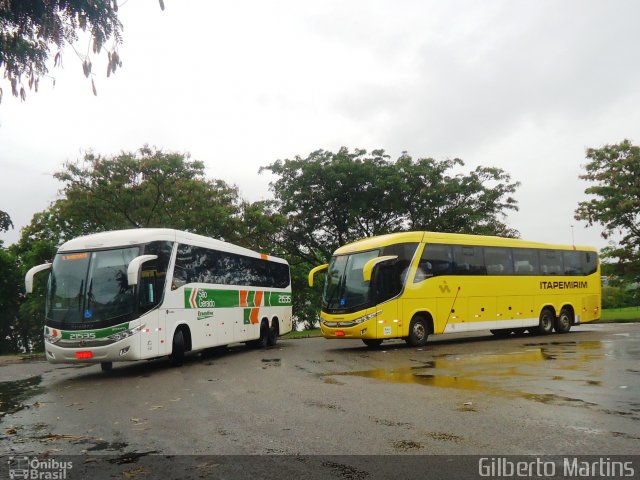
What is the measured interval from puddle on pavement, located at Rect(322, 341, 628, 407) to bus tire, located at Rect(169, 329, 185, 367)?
4653mm

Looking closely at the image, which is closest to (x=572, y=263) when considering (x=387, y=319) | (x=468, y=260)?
(x=468, y=260)

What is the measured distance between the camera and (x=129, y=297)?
1273cm

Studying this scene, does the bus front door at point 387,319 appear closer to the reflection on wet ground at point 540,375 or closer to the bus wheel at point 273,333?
the reflection on wet ground at point 540,375

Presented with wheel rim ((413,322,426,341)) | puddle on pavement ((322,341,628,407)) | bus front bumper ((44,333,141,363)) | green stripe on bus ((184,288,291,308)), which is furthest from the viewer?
wheel rim ((413,322,426,341))

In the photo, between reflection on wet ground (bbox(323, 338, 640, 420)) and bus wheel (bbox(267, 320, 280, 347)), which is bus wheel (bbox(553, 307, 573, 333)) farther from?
bus wheel (bbox(267, 320, 280, 347))

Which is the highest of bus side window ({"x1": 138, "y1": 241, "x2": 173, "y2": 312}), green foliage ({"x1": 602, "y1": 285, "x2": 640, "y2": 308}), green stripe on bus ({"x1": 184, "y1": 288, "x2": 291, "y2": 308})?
bus side window ({"x1": 138, "y1": 241, "x2": 173, "y2": 312})

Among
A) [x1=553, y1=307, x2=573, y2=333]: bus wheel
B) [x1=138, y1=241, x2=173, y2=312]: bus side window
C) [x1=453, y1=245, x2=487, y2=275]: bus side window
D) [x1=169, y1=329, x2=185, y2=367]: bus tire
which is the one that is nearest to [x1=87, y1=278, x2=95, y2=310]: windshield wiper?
[x1=138, y1=241, x2=173, y2=312]: bus side window

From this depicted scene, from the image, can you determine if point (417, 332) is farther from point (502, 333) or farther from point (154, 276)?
point (154, 276)

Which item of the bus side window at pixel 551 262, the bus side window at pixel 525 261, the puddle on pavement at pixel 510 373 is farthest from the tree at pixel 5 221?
the bus side window at pixel 551 262

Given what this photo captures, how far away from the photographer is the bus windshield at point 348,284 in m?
17.5

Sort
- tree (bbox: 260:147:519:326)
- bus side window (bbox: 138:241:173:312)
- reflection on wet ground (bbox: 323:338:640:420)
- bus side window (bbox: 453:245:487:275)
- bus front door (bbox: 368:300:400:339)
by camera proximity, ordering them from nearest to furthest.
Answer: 1. reflection on wet ground (bbox: 323:338:640:420)
2. bus side window (bbox: 138:241:173:312)
3. bus front door (bbox: 368:300:400:339)
4. bus side window (bbox: 453:245:487:275)
5. tree (bbox: 260:147:519:326)

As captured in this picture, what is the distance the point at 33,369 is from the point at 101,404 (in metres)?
9.07

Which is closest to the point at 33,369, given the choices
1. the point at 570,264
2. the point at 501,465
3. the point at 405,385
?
the point at 405,385

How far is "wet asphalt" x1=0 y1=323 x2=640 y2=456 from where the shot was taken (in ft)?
19.4
